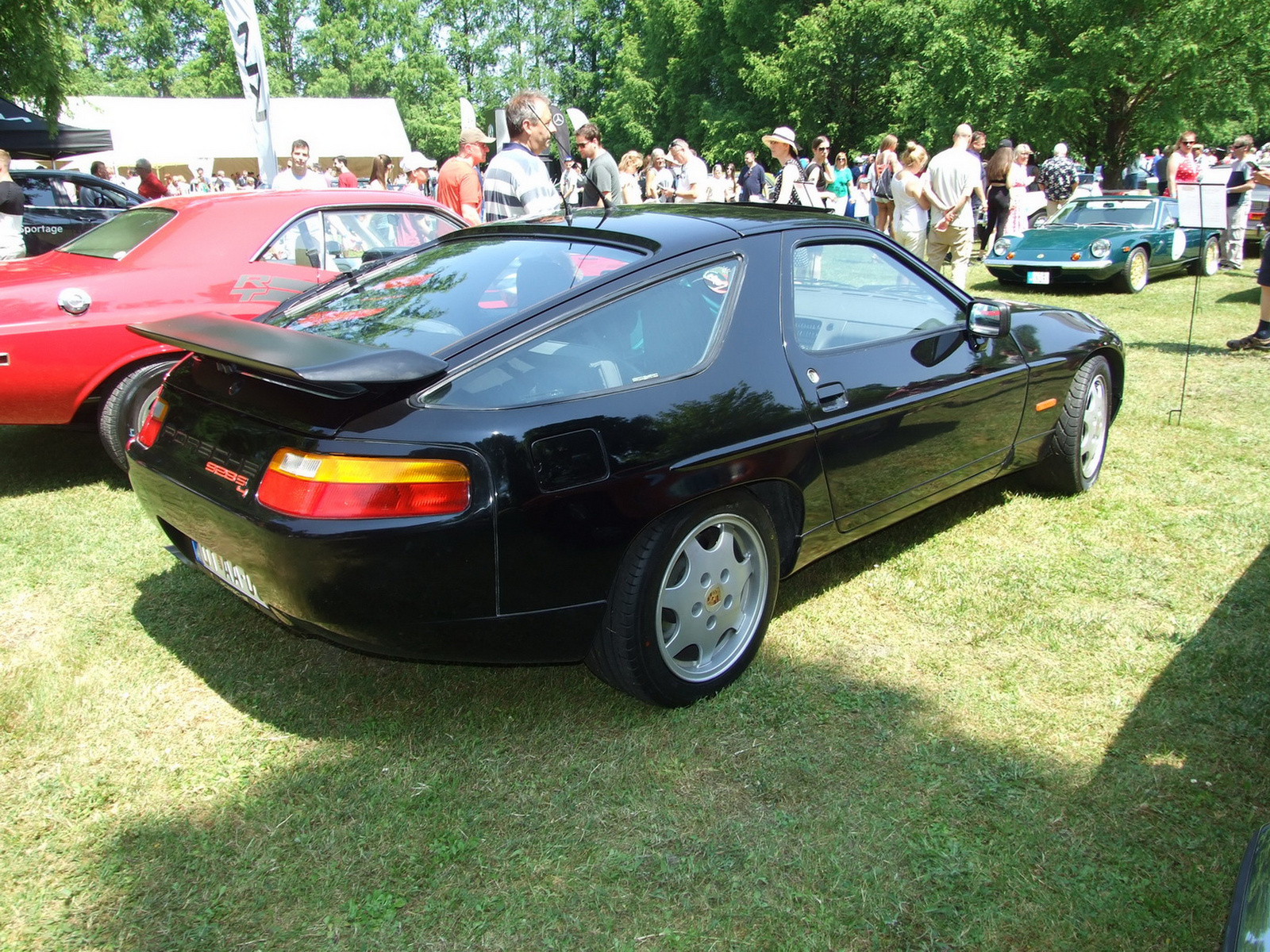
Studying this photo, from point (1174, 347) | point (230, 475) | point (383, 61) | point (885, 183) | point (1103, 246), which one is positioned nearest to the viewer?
point (230, 475)

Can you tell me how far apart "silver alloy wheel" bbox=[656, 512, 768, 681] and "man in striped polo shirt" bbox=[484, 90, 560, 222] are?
10.9 feet

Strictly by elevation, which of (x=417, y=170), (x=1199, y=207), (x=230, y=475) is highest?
(x=417, y=170)

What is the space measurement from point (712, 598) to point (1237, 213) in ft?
46.8

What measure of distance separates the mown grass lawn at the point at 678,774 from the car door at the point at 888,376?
0.46 m

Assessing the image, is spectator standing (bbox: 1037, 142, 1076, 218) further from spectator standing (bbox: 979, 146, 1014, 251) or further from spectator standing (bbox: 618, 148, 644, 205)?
spectator standing (bbox: 618, 148, 644, 205)

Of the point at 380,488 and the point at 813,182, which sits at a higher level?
the point at 813,182

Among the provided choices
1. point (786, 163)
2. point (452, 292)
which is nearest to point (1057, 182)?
point (786, 163)

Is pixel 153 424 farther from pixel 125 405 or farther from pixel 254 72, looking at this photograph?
pixel 254 72

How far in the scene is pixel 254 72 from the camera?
8.63 meters

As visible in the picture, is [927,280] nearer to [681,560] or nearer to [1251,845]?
[681,560]

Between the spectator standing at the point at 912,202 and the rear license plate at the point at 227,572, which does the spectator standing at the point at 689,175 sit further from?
the rear license plate at the point at 227,572

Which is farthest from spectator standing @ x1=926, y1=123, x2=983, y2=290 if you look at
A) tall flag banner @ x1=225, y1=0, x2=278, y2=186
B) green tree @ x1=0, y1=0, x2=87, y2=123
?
green tree @ x1=0, y1=0, x2=87, y2=123

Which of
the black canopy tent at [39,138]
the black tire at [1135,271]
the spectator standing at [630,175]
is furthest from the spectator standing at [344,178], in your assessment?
the black tire at [1135,271]

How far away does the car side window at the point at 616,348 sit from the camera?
2426 millimetres
